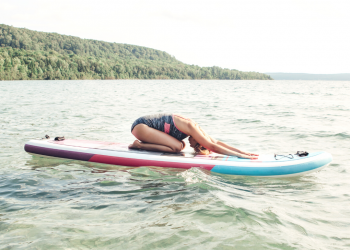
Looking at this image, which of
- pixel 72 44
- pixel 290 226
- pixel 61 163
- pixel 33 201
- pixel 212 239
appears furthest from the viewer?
pixel 72 44

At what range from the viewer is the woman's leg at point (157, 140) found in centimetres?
559

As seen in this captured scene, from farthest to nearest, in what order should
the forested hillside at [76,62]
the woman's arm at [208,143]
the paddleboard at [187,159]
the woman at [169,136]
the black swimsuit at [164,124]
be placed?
the forested hillside at [76,62] < the black swimsuit at [164,124] < the woman at [169,136] < the woman's arm at [208,143] < the paddleboard at [187,159]

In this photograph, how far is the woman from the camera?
210 inches

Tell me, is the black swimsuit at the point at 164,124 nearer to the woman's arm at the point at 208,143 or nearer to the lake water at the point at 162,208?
the woman's arm at the point at 208,143

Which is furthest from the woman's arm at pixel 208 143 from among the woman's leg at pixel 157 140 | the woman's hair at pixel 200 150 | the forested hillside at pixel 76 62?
the forested hillside at pixel 76 62

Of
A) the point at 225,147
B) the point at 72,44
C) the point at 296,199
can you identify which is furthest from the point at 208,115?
the point at 72,44

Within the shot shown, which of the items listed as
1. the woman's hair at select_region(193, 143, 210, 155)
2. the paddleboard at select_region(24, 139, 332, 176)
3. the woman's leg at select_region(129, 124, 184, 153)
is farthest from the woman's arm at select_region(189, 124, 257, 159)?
the woman's leg at select_region(129, 124, 184, 153)

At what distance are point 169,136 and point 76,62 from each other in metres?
70.7

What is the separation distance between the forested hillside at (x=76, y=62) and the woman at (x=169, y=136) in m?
54.2

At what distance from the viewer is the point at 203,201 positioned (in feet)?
13.1

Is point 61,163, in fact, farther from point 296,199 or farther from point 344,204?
point 344,204

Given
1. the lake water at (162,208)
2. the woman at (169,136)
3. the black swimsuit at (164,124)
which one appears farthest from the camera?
the black swimsuit at (164,124)

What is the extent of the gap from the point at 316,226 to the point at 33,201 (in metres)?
3.62

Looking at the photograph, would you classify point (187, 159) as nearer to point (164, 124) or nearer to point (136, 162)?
point (164, 124)
